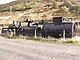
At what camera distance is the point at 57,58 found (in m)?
14.4

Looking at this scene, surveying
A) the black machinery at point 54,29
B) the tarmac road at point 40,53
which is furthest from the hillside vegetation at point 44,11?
the tarmac road at point 40,53

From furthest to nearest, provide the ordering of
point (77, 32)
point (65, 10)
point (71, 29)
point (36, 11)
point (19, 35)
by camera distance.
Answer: point (36, 11) → point (65, 10) → point (19, 35) → point (77, 32) → point (71, 29)

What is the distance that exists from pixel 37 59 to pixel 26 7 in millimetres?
72724

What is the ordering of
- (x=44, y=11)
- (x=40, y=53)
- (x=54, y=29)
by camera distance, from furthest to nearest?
(x=44, y=11) < (x=54, y=29) < (x=40, y=53)

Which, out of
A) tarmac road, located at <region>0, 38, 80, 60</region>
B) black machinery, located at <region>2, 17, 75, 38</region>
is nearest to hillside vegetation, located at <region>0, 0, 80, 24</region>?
black machinery, located at <region>2, 17, 75, 38</region>

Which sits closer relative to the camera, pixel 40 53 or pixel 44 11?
pixel 40 53

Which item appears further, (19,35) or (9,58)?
(19,35)

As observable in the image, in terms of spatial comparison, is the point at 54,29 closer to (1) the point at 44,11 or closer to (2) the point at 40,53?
(2) the point at 40,53

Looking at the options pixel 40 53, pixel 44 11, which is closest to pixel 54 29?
pixel 40 53

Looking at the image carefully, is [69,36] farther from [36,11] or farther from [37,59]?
[36,11]

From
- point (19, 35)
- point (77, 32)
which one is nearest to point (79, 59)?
point (77, 32)

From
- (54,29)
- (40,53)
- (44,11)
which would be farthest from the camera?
(44,11)

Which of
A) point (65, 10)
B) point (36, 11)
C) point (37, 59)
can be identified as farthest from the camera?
point (36, 11)

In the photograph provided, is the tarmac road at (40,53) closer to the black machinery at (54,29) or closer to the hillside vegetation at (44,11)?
the black machinery at (54,29)
